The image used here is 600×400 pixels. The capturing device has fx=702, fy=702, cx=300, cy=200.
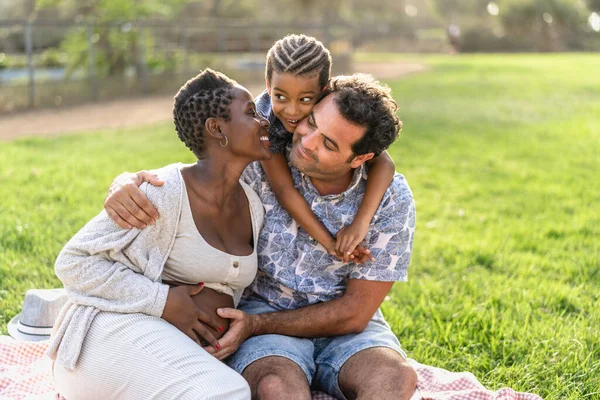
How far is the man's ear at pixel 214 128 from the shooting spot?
9.66 ft

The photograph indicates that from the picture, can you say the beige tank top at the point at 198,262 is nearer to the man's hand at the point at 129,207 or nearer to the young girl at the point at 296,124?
the man's hand at the point at 129,207

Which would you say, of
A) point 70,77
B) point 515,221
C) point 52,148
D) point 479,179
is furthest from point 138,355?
point 70,77

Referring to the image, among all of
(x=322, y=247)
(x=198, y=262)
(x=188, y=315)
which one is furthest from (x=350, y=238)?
(x=188, y=315)

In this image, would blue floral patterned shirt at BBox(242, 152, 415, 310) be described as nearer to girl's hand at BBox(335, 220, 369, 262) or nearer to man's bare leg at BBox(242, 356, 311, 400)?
girl's hand at BBox(335, 220, 369, 262)

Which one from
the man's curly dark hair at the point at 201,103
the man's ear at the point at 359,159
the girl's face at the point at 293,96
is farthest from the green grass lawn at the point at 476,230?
the man's curly dark hair at the point at 201,103

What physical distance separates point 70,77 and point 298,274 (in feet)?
50.3

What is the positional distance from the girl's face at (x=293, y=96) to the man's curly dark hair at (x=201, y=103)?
0.28 meters

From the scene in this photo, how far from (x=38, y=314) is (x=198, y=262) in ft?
4.48

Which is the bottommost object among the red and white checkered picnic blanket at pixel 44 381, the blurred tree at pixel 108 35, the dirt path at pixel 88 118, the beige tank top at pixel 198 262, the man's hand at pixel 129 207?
the dirt path at pixel 88 118

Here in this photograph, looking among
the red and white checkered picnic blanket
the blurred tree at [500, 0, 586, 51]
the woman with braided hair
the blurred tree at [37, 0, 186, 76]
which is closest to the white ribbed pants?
the woman with braided hair

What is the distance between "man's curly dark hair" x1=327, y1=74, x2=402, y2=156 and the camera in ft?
10.1

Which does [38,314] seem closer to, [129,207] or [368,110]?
[129,207]

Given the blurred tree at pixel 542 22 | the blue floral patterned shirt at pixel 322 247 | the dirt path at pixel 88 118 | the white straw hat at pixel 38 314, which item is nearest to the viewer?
the blue floral patterned shirt at pixel 322 247

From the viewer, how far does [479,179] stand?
8539mm
